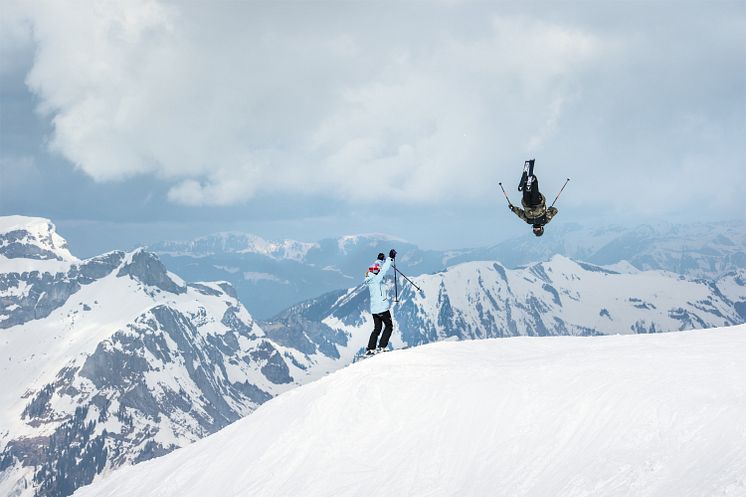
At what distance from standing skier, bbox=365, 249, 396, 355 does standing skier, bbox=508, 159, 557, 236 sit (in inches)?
286

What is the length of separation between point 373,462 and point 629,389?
6.71 meters

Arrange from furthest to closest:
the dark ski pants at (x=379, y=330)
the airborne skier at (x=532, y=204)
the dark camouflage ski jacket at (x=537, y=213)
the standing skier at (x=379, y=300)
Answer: the dark camouflage ski jacket at (x=537, y=213) < the airborne skier at (x=532, y=204) < the dark ski pants at (x=379, y=330) < the standing skier at (x=379, y=300)

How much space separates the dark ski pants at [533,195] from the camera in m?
25.9

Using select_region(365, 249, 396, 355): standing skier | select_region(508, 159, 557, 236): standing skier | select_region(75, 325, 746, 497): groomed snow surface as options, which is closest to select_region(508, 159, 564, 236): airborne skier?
select_region(508, 159, 557, 236): standing skier

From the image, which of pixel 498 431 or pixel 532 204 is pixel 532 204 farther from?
pixel 498 431

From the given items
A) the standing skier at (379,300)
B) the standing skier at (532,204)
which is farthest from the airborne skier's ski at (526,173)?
the standing skier at (379,300)

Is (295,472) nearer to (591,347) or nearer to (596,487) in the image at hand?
(596,487)

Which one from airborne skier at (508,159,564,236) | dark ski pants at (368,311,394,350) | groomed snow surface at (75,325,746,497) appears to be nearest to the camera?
groomed snow surface at (75,325,746,497)

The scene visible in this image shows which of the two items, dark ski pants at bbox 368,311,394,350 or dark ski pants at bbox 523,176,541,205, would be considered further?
dark ski pants at bbox 523,176,541,205

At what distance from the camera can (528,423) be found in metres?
13.9

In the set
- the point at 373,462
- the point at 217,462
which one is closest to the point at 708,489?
the point at 373,462

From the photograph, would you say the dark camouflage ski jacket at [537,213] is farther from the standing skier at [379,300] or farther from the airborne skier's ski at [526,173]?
the standing skier at [379,300]

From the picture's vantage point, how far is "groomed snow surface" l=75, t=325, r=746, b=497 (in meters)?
11.2

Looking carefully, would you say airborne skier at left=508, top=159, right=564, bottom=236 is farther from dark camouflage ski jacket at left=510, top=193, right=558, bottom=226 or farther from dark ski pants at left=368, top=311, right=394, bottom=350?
dark ski pants at left=368, top=311, right=394, bottom=350
